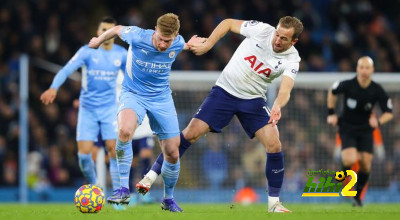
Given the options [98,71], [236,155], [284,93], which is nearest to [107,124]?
[98,71]

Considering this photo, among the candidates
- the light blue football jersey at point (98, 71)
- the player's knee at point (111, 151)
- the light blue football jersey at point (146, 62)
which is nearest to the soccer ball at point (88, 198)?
the light blue football jersey at point (146, 62)

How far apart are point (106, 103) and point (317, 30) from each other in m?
10.8

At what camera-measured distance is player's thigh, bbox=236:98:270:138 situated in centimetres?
955

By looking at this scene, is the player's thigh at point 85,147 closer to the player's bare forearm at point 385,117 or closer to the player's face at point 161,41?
the player's face at point 161,41

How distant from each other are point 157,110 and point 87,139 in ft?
8.01

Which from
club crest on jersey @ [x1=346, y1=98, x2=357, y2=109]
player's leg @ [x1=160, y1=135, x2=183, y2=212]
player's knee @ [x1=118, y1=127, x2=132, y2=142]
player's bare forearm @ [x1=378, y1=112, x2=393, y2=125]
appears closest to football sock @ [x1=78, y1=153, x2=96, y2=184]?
player's leg @ [x1=160, y1=135, x2=183, y2=212]

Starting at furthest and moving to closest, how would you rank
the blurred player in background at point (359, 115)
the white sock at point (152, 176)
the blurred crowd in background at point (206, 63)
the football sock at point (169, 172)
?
the blurred crowd in background at point (206, 63)
the blurred player in background at point (359, 115)
the football sock at point (169, 172)
the white sock at point (152, 176)

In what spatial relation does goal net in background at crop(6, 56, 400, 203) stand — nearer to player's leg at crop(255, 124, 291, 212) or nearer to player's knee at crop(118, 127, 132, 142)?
player's leg at crop(255, 124, 291, 212)

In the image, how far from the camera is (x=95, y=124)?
11688 millimetres

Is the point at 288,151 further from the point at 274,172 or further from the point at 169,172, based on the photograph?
the point at 169,172

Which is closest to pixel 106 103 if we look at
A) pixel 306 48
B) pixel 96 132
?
pixel 96 132

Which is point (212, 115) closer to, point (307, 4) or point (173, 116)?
point (173, 116)

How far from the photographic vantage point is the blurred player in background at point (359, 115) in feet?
40.9

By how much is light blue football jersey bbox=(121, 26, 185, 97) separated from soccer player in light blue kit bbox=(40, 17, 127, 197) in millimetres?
2064
